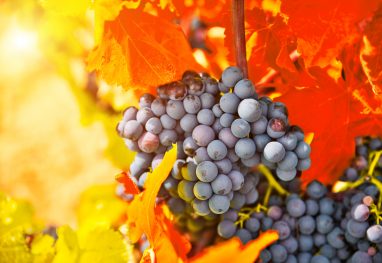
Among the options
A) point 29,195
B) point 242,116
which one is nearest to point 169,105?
point 242,116

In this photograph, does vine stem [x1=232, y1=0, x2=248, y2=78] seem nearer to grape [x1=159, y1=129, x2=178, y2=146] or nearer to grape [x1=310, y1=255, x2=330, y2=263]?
grape [x1=159, y1=129, x2=178, y2=146]

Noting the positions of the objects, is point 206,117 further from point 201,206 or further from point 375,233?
point 375,233

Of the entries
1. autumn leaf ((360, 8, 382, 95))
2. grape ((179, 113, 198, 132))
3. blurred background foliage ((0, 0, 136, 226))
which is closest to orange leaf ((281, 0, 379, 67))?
autumn leaf ((360, 8, 382, 95))

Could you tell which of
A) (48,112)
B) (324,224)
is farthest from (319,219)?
(48,112)

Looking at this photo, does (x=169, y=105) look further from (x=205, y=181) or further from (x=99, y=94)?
(x=99, y=94)

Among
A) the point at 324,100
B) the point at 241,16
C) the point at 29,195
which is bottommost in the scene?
the point at 29,195

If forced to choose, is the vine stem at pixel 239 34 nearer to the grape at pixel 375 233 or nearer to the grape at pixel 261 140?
the grape at pixel 261 140
